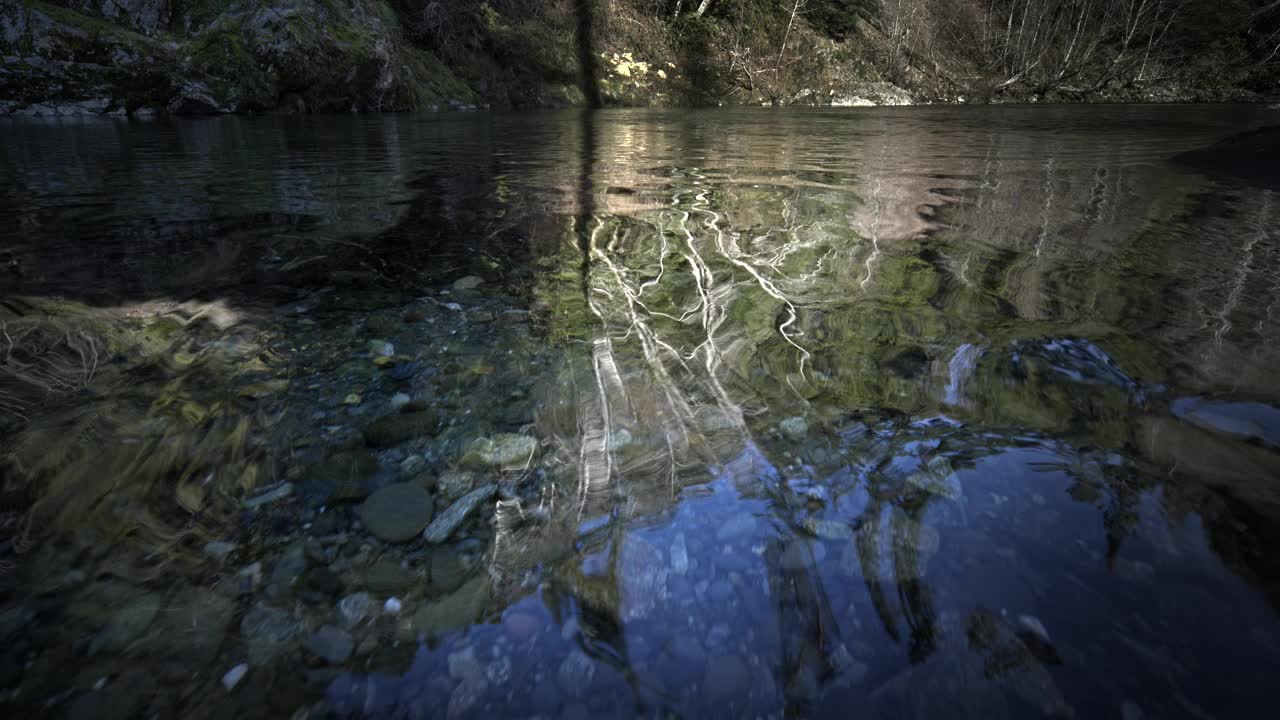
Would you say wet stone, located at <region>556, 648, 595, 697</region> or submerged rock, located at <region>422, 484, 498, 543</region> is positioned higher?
submerged rock, located at <region>422, 484, 498, 543</region>

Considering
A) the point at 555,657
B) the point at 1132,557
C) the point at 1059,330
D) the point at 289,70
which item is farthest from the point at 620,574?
the point at 289,70

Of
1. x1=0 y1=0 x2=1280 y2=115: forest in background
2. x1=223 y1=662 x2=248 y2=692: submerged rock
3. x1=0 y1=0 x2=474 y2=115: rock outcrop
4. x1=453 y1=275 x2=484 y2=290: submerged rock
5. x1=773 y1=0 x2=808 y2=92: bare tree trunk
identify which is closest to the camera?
x1=223 y1=662 x2=248 y2=692: submerged rock

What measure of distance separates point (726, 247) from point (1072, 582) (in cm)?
177

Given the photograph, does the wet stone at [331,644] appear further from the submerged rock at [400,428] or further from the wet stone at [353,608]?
the submerged rock at [400,428]

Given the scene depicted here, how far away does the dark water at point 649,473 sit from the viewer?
0.66 m

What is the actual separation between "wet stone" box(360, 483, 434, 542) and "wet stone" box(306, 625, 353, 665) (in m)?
0.17

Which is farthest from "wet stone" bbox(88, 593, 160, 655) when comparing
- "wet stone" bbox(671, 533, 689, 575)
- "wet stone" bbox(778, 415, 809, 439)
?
"wet stone" bbox(778, 415, 809, 439)

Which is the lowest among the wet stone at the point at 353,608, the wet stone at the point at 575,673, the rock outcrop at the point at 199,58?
the wet stone at the point at 575,673

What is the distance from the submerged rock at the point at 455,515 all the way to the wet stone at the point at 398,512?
0.02 meters

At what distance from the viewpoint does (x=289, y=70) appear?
10.2m

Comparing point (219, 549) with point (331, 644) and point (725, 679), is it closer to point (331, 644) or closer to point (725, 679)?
point (331, 644)

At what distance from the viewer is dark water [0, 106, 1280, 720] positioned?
2.16ft

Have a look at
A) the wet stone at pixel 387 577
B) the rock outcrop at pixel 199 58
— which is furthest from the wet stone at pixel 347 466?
Result: the rock outcrop at pixel 199 58

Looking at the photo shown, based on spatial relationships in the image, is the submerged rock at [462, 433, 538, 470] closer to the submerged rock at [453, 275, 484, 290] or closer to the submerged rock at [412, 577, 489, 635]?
the submerged rock at [412, 577, 489, 635]
